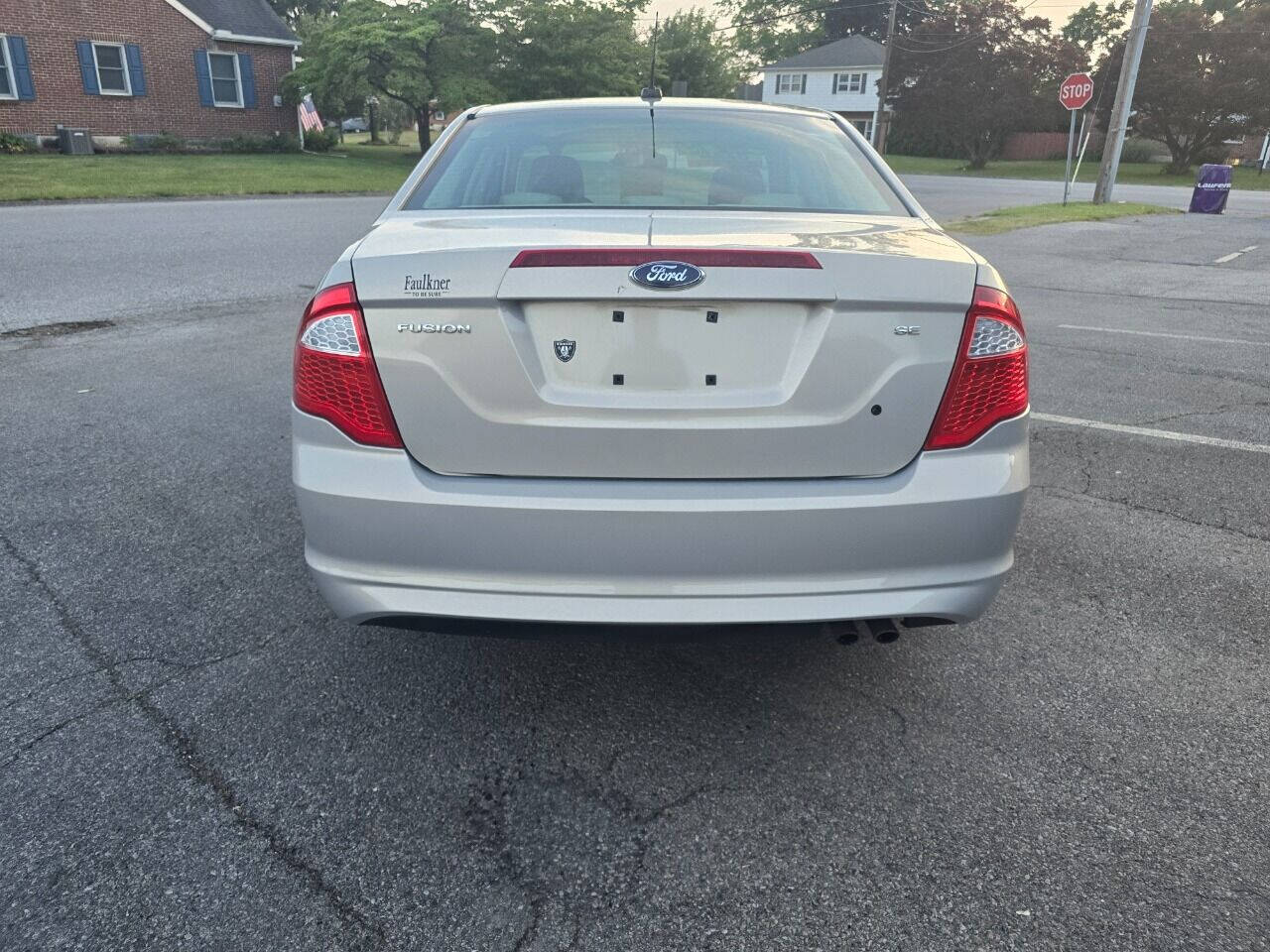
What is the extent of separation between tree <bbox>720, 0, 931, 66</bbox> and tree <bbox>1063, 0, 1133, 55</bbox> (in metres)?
15.9

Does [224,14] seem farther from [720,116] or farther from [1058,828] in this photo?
[1058,828]

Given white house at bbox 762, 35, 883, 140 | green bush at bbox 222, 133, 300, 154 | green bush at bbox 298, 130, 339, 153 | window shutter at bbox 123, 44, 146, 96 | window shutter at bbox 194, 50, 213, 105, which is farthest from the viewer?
white house at bbox 762, 35, 883, 140

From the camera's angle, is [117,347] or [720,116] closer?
[720,116]

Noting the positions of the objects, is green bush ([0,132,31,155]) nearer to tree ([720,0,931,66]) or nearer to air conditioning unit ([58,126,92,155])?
air conditioning unit ([58,126,92,155])

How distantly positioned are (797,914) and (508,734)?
938mm

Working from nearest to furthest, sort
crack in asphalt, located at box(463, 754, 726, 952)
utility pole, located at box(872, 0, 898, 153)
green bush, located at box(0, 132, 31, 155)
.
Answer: crack in asphalt, located at box(463, 754, 726, 952) < green bush, located at box(0, 132, 31, 155) < utility pole, located at box(872, 0, 898, 153)

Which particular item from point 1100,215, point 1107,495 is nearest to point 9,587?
point 1107,495

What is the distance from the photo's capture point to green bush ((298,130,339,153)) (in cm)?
3425

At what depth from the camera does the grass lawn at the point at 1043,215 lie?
684 inches

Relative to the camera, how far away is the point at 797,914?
6.48 ft

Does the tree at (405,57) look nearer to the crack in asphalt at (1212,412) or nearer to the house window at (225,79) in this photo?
the house window at (225,79)

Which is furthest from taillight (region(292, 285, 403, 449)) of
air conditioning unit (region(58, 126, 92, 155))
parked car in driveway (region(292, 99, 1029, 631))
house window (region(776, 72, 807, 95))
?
house window (region(776, 72, 807, 95))

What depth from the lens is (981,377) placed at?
89.8 inches

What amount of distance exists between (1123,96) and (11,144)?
93.1 ft
